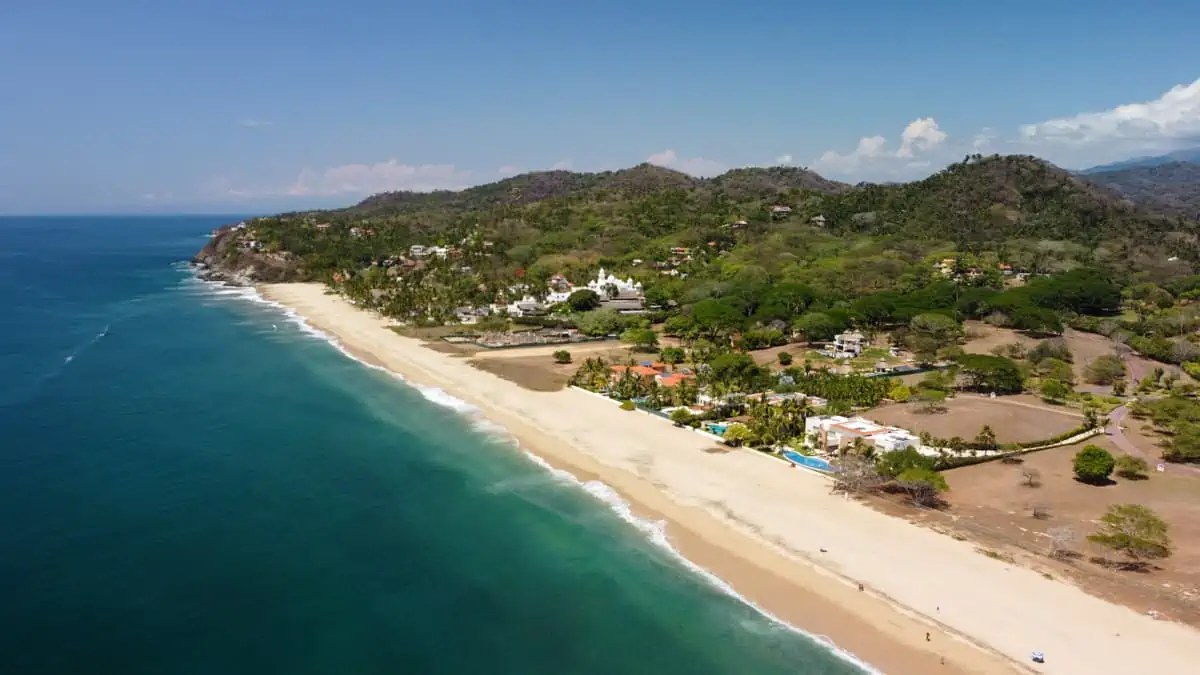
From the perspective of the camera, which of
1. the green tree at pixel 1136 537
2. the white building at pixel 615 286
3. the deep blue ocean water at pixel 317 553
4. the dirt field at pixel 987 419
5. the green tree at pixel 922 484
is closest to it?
the deep blue ocean water at pixel 317 553

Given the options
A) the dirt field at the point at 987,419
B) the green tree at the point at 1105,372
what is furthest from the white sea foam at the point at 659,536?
the green tree at the point at 1105,372

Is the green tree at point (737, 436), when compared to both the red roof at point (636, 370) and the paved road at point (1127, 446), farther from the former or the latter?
the paved road at point (1127, 446)

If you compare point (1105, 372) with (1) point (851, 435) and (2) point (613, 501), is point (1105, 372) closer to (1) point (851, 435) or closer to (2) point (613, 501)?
(1) point (851, 435)

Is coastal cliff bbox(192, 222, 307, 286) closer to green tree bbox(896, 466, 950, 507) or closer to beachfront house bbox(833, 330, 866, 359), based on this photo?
beachfront house bbox(833, 330, 866, 359)

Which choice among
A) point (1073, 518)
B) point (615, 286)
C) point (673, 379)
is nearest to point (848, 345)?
point (673, 379)

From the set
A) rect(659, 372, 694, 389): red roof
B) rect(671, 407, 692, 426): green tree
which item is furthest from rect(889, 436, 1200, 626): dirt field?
rect(659, 372, 694, 389): red roof

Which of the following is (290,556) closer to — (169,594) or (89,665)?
(169,594)
